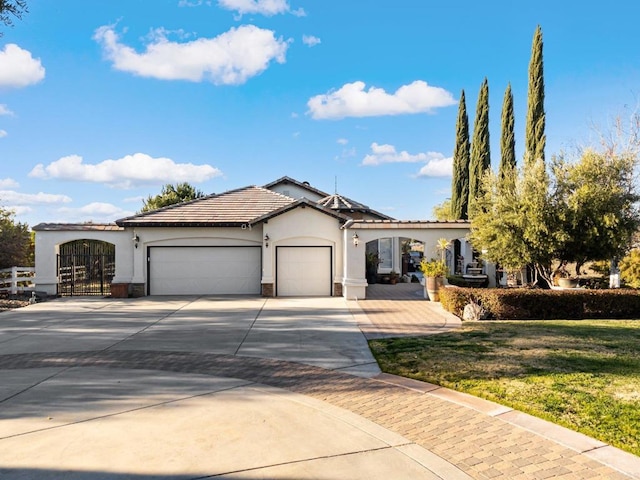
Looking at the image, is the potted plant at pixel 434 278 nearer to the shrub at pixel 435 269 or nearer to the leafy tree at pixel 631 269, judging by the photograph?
the shrub at pixel 435 269

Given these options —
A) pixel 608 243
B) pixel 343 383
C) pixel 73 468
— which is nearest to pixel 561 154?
pixel 608 243

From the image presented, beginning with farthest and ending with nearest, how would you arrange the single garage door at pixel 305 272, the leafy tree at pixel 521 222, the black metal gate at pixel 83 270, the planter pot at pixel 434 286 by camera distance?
the black metal gate at pixel 83 270, the single garage door at pixel 305 272, the planter pot at pixel 434 286, the leafy tree at pixel 521 222

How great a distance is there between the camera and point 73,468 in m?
4.37

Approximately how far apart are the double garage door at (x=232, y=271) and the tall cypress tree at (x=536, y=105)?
11.7 metres

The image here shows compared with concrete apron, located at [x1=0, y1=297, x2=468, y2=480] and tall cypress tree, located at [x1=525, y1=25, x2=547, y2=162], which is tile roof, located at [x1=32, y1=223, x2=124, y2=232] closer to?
concrete apron, located at [x1=0, y1=297, x2=468, y2=480]

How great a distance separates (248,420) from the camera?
5.59 m

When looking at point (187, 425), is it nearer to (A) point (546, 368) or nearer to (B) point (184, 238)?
(A) point (546, 368)

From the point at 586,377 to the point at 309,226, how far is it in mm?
13595

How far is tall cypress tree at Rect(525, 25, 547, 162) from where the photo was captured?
75.7 ft

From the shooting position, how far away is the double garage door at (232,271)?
20.0 m

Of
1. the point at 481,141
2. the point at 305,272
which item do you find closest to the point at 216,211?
the point at 305,272

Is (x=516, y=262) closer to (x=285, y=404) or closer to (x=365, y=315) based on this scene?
(x=365, y=315)

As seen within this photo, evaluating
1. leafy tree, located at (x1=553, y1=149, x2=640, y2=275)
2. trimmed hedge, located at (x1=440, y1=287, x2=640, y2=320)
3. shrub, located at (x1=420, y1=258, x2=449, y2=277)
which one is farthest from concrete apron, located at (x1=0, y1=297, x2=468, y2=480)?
leafy tree, located at (x1=553, y1=149, x2=640, y2=275)

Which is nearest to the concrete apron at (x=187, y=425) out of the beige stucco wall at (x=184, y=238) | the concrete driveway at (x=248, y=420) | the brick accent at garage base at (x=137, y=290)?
the concrete driveway at (x=248, y=420)
